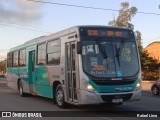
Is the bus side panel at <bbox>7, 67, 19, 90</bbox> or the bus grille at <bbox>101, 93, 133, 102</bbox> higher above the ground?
the bus side panel at <bbox>7, 67, 19, 90</bbox>

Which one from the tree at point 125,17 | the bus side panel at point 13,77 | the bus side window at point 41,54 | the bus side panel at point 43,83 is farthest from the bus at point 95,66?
the tree at point 125,17

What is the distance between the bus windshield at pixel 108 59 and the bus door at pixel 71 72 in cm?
60

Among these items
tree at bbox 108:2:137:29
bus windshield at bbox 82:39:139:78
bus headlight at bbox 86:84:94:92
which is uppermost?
tree at bbox 108:2:137:29

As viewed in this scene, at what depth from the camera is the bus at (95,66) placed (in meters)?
12.3

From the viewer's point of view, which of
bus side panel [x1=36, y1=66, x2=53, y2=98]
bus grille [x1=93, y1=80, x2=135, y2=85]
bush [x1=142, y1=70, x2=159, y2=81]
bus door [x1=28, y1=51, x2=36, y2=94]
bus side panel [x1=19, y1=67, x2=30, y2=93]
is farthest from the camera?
bush [x1=142, y1=70, x2=159, y2=81]

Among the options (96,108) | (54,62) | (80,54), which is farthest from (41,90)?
(80,54)

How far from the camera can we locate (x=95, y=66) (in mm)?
12469

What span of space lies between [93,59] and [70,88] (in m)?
1.54

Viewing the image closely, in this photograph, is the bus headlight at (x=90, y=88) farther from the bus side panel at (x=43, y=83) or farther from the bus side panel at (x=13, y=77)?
the bus side panel at (x=13, y=77)

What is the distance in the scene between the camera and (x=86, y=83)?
12258 mm

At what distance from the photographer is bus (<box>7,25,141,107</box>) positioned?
1233cm

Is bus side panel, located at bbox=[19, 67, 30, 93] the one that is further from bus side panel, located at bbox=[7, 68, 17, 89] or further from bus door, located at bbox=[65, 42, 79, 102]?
bus door, located at bbox=[65, 42, 79, 102]

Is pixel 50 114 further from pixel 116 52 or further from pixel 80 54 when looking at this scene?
pixel 116 52

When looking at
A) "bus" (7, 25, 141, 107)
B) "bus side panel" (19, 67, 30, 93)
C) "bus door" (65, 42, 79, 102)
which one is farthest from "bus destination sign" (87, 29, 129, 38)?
"bus side panel" (19, 67, 30, 93)
